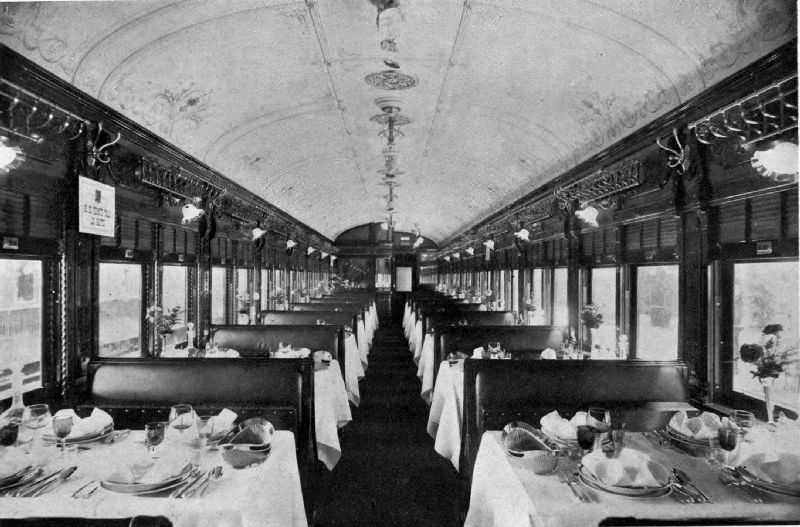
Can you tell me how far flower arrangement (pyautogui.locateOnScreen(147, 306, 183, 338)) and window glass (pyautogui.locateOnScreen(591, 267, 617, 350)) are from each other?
17.3 feet

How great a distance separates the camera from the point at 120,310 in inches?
238

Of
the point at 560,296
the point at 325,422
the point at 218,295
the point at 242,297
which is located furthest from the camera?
the point at 242,297

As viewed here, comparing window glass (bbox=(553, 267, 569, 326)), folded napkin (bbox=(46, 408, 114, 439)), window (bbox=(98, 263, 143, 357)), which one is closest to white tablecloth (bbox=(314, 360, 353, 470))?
folded napkin (bbox=(46, 408, 114, 439))

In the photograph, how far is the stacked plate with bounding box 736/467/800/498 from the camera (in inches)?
92.7

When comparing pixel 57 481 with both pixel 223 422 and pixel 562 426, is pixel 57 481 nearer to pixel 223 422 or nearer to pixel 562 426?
pixel 223 422

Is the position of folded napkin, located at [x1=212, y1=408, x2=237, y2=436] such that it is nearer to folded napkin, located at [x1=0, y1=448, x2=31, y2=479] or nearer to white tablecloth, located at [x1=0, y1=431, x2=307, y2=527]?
white tablecloth, located at [x1=0, y1=431, x2=307, y2=527]

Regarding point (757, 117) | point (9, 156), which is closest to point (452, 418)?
point (757, 117)

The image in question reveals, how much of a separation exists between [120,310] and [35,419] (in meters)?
3.41

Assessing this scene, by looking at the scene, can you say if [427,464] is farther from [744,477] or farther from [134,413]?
[744,477]

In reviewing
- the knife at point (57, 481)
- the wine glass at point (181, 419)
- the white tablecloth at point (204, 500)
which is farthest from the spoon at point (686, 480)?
the knife at point (57, 481)

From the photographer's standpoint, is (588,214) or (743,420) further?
(588,214)

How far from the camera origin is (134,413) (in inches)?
159

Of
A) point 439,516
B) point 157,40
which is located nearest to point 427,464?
point 439,516

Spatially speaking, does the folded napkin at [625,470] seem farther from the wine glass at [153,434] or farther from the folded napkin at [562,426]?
the wine glass at [153,434]
